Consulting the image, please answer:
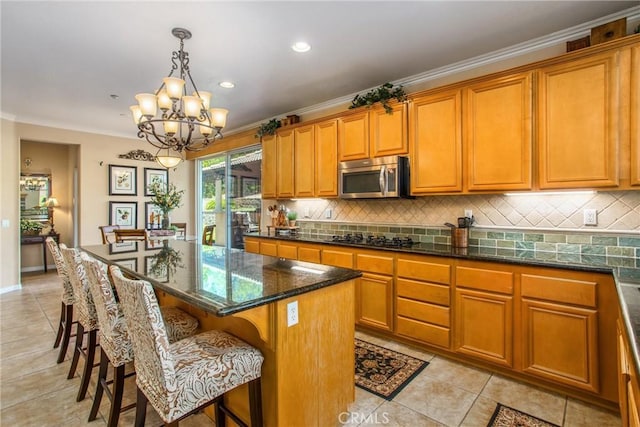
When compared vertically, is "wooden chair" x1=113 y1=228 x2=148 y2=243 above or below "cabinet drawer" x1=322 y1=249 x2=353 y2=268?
above

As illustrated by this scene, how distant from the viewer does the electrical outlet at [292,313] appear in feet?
5.21

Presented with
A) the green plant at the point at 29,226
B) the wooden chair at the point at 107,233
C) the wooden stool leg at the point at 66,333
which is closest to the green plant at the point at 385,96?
the wooden stool leg at the point at 66,333

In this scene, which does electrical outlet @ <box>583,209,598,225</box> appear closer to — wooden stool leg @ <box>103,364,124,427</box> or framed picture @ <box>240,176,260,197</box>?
wooden stool leg @ <box>103,364,124,427</box>

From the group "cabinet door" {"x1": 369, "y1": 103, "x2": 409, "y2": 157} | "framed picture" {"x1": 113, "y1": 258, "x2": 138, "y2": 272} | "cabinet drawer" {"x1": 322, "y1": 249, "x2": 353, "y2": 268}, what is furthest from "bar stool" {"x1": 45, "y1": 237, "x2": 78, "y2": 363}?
"cabinet door" {"x1": 369, "y1": 103, "x2": 409, "y2": 157}

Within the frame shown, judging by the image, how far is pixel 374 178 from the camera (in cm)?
346

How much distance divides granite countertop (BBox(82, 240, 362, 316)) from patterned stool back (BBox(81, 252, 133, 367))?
18 centimetres

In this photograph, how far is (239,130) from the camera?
590 cm

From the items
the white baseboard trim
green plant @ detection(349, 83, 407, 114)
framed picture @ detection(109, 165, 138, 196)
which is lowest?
the white baseboard trim

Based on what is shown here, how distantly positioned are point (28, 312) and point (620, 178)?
6.39 metres

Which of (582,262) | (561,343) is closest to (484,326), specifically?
(561,343)

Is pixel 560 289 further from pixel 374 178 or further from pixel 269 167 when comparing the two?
pixel 269 167

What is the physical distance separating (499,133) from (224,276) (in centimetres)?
246

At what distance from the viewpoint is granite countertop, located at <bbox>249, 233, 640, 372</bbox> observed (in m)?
1.17

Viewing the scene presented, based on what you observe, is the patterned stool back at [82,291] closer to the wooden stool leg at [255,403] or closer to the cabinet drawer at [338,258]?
the wooden stool leg at [255,403]
